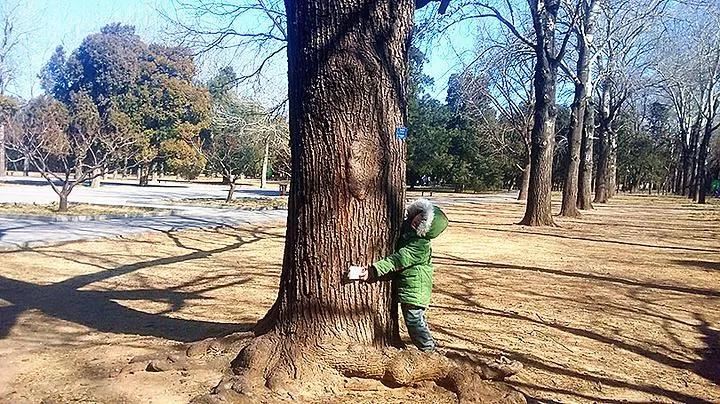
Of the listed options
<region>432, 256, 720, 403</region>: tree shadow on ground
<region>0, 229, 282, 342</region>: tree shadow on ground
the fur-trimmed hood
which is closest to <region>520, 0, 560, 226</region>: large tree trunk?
<region>432, 256, 720, 403</region>: tree shadow on ground

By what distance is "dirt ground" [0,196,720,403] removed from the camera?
3682 millimetres

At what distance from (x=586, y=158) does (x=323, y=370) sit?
2440cm

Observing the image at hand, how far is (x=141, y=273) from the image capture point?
7816mm

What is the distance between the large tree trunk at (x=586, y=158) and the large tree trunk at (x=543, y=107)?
7311 mm

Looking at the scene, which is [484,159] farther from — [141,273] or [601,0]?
[141,273]

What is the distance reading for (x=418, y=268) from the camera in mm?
3871

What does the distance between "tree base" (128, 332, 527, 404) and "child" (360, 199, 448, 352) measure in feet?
0.78

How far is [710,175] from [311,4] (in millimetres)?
69644

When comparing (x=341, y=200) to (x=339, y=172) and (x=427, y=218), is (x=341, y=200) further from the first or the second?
(x=427, y=218)

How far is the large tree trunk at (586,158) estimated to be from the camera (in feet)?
82.0

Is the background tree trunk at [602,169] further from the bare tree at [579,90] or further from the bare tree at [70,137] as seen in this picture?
the bare tree at [70,137]

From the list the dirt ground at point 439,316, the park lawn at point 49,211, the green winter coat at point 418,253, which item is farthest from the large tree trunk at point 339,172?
the park lawn at point 49,211

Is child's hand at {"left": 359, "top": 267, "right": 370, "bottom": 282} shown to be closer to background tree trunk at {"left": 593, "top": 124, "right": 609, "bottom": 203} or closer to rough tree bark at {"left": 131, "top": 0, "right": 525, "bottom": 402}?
rough tree bark at {"left": 131, "top": 0, "right": 525, "bottom": 402}

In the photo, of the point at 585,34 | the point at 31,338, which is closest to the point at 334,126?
the point at 31,338
